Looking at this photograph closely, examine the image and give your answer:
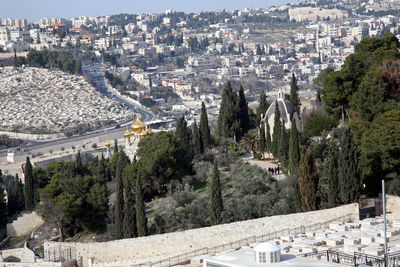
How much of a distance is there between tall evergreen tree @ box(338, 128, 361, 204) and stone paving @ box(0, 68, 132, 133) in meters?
68.6

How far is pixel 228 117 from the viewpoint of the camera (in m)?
40.8

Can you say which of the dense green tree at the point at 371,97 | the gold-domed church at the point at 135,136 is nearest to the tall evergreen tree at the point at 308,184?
the dense green tree at the point at 371,97

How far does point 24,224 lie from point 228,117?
10881 millimetres

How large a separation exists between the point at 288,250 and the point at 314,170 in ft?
20.9

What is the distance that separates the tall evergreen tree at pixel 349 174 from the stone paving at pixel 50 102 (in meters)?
68.6

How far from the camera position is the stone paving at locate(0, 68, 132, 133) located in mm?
97000

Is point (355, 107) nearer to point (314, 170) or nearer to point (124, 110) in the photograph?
point (314, 170)

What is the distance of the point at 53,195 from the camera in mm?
34031

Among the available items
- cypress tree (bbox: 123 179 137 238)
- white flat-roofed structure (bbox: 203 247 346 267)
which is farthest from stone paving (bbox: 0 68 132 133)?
white flat-roofed structure (bbox: 203 247 346 267)

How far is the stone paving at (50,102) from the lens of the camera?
97000 mm

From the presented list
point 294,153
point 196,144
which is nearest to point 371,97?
point 294,153

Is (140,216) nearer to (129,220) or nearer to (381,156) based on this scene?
(129,220)

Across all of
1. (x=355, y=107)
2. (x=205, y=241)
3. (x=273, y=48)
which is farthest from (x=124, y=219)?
(x=273, y=48)

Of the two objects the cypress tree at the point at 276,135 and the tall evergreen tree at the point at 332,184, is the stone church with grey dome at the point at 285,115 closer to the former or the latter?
the cypress tree at the point at 276,135
